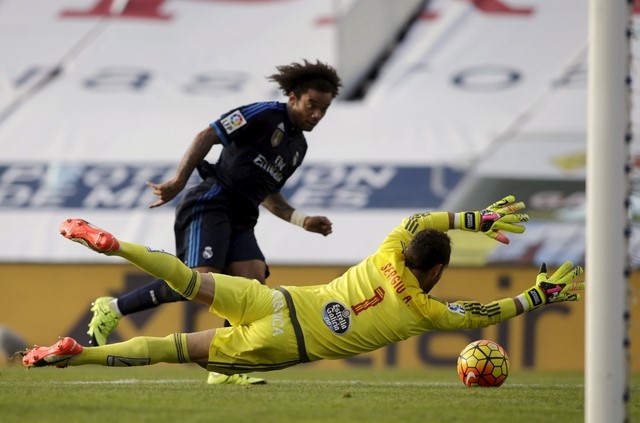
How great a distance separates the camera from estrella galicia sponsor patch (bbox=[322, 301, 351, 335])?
6.55 metres

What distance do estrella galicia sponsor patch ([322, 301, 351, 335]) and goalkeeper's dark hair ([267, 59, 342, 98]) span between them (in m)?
1.79

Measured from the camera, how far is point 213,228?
26.1 feet

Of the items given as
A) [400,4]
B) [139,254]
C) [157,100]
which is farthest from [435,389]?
[400,4]

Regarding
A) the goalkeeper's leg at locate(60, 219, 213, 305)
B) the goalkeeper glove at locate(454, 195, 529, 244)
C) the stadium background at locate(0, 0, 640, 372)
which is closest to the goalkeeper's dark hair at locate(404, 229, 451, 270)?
the goalkeeper glove at locate(454, 195, 529, 244)

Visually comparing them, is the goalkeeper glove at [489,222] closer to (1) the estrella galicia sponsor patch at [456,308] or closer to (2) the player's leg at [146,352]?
(1) the estrella galicia sponsor patch at [456,308]

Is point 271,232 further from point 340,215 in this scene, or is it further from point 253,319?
point 253,319

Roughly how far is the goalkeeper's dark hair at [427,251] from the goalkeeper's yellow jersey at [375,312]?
0.07 m

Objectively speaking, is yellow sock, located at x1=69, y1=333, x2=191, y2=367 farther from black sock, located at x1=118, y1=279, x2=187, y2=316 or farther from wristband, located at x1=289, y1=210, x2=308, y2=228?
wristband, located at x1=289, y1=210, x2=308, y2=228

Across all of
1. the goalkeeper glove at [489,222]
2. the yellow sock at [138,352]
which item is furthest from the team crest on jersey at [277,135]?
the yellow sock at [138,352]

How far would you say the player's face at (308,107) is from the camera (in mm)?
7770

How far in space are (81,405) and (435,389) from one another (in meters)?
2.55

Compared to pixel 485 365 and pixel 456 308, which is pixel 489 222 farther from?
pixel 485 365

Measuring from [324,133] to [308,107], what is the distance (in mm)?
7410

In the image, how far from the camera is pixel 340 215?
47.0ft
